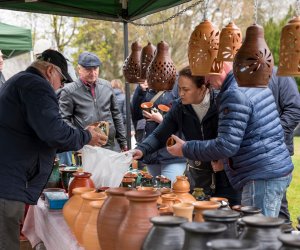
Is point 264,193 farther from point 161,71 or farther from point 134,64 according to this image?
point 134,64

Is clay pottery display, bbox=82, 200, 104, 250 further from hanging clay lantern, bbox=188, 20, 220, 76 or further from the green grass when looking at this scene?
the green grass

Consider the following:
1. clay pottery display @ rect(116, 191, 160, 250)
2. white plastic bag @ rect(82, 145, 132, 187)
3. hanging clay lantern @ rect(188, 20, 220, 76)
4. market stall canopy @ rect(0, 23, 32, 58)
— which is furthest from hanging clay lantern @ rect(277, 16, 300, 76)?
market stall canopy @ rect(0, 23, 32, 58)

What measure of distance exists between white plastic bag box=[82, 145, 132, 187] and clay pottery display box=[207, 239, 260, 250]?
1.72 meters

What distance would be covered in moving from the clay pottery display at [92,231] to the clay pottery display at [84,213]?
0.07 metres

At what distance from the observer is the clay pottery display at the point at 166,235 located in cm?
142

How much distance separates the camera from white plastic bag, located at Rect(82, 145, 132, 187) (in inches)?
118

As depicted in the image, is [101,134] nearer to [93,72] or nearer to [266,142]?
[266,142]

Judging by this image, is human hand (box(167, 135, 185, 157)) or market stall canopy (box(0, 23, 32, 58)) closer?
human hand (box(167, 135, 185, 157))

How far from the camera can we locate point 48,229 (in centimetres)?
287

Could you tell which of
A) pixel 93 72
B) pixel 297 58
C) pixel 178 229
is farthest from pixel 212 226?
pixel 93 72

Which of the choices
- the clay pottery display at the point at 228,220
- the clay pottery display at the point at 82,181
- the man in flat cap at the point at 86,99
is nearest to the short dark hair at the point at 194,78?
the clay pottery display at the point at 82,181

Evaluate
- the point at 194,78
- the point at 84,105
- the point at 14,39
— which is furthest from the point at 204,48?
the point at 14,39

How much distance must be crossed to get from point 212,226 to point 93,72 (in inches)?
148

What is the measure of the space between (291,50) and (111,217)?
3.09 feet
